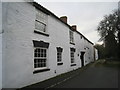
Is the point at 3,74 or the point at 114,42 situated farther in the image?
the point at 114,42

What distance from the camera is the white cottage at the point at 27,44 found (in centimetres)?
680

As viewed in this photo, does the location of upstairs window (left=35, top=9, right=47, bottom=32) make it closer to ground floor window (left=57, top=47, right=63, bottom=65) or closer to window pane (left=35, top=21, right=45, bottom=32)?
window pane (left=35, top=21, right=45, bottom=32)

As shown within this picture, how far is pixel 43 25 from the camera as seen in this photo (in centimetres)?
1070

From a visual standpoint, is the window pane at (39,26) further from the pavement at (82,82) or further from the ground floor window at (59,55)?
the pavement at (82,82)

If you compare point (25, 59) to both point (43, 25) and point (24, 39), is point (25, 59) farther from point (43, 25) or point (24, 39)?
point (43, 25)

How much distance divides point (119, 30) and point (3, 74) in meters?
28.1

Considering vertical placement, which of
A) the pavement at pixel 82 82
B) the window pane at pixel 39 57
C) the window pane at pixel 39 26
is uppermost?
the window pane at pixel 39 26

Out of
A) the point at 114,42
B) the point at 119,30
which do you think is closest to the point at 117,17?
the point at 119,30

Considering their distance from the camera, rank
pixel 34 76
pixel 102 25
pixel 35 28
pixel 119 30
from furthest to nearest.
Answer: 1. pixel 102 25
2. pixel 119 30
3. pixel 35 28
4. pixel 34 76

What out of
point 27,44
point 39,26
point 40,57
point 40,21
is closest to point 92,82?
point 40,57

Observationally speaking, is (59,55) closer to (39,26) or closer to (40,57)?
(40,57)

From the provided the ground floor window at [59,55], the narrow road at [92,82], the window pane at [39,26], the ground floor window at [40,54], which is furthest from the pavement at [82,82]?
the window pane at [39,26]

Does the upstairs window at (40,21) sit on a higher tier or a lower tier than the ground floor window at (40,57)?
higher

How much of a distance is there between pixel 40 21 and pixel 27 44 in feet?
8.48
